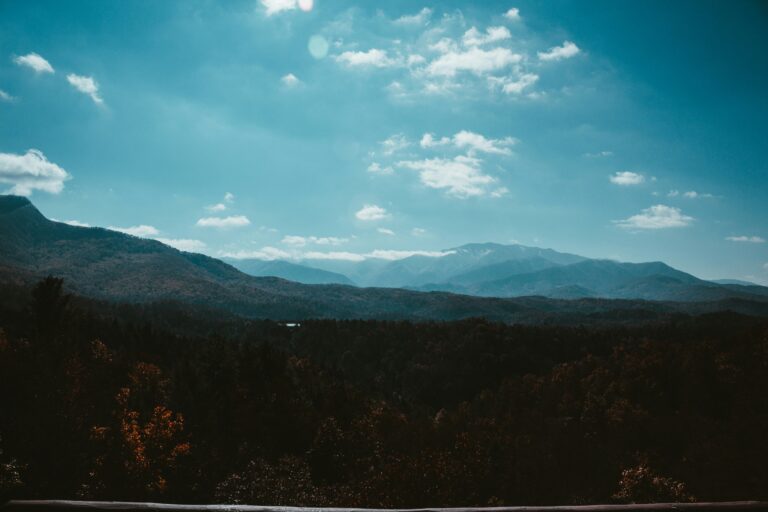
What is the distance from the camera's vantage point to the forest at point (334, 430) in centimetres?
3388

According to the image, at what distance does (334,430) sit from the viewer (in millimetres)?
60531

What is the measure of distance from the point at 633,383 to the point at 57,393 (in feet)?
319

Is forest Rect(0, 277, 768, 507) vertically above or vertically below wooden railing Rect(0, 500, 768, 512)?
below

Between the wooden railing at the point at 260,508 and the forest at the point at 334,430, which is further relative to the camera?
the forest at the point at 334,430

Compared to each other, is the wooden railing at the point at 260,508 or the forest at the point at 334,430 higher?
the wooden railing at the point at 260,508

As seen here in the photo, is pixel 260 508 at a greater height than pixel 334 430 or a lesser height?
greater

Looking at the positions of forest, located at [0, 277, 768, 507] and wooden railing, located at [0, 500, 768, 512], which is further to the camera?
forest, located at [0, 277, 768, 507]

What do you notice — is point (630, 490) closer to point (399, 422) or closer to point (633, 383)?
point (399, 422)

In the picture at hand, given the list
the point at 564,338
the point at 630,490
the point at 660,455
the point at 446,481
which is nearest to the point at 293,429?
the point at 446,481

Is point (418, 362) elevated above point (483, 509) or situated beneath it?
situated beneath

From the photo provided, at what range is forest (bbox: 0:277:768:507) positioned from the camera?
111 ft

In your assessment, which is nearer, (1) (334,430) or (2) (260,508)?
(2) (260,508)

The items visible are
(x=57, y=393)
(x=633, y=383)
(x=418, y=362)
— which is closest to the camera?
(x=57, y=393)

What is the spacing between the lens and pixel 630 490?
5256cm
